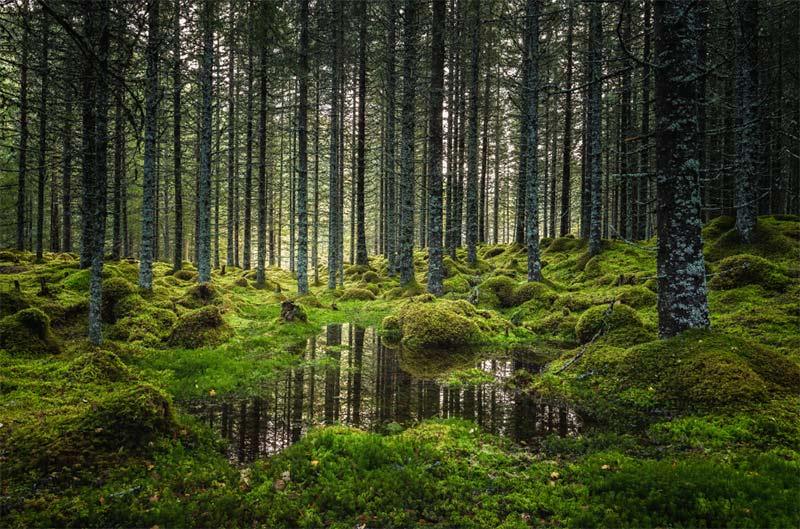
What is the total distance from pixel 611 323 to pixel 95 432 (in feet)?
31.2

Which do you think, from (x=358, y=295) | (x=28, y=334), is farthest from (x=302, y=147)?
(x=28, y=334)

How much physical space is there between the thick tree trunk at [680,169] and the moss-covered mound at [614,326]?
171 centimetres

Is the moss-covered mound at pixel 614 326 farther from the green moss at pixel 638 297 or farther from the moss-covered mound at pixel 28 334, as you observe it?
the moss-covered mound at pixel 28 334

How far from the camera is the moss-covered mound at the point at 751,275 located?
1073cm

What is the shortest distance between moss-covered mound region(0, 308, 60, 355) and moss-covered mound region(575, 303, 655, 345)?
1158cm

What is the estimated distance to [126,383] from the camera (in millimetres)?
6734

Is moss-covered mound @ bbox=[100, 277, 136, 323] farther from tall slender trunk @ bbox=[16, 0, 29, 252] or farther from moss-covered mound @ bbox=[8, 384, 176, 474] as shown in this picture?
moss-covered mound @ bbox=[8, 384, 176, 474]

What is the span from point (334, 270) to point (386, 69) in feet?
41.0

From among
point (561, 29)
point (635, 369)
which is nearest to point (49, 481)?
point (635, 369)

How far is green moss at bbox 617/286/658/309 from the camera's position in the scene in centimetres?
1186

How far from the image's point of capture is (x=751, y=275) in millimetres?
11281

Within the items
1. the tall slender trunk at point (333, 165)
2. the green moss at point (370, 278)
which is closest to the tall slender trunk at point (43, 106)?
the tall slender trunk at point (333, 165)

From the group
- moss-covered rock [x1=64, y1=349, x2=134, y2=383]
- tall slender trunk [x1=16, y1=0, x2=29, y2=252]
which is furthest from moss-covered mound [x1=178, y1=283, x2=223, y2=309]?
moss-covered rock [x1=64, y1=349, x2=134, y2=383]

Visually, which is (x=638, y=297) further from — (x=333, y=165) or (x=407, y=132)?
(x=333, y=165)
